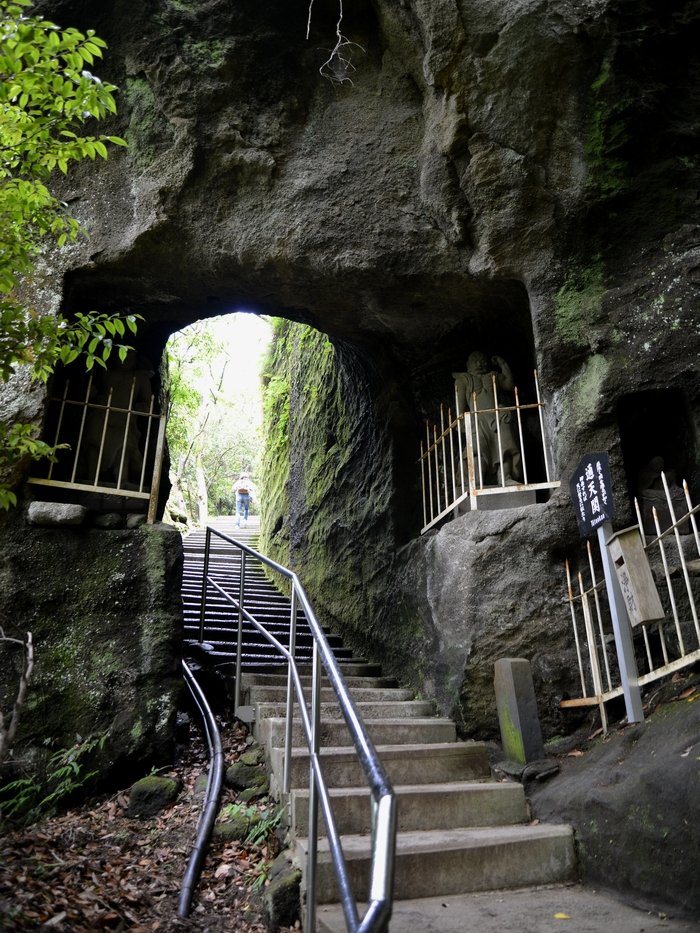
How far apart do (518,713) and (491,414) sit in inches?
111

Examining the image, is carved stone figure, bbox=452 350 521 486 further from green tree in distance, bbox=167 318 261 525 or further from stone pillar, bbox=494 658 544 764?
green tree in distance, bbox=167 318 261 525

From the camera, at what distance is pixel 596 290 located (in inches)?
202

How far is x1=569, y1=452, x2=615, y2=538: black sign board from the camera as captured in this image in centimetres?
404

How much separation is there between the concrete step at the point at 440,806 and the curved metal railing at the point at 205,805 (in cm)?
61

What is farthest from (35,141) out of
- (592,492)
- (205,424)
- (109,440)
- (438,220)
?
(205,424)

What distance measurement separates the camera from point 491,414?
240 inches

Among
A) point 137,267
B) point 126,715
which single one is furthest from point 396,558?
point 137,267

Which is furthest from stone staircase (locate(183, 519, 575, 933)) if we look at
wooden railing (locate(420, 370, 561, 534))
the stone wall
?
wooden railing (locate(420, 370, 561, 534))

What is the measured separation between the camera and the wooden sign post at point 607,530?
3.72 metres

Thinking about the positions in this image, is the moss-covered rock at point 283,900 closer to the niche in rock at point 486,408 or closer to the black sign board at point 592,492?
the black sign board at point 592,492

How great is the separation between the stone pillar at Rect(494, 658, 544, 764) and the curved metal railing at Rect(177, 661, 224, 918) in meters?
1.87

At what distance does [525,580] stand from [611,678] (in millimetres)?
851

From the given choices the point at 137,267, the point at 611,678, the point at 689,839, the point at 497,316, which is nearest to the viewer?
the point at 689,839

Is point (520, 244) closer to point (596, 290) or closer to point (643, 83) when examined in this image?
point (596, 290)
